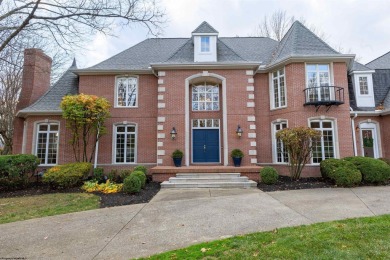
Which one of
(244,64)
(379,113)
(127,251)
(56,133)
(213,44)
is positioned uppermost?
(213,44)

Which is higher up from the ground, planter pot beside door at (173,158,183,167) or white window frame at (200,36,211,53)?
white window frame at (200,36,211,53)

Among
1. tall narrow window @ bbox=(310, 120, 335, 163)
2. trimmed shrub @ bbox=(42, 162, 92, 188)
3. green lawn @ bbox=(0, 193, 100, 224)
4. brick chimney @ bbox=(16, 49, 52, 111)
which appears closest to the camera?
green lawn @ bbox=(0, 193, 100, 224)

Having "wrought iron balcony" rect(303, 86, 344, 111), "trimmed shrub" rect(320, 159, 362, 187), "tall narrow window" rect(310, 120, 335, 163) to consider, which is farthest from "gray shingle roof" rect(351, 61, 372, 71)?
"trimmed shrub" rect(320, 159, 362, 187)

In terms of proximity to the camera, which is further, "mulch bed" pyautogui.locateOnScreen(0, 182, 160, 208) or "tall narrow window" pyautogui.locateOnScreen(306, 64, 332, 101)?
"tall narrow window" pyautogui.locateOnScreen(306, 64, 332, 101)

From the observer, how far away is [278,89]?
12086 mm

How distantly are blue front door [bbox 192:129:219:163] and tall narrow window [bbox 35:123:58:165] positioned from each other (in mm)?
7551

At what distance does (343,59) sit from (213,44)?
646 cm

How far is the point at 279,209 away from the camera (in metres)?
5.91

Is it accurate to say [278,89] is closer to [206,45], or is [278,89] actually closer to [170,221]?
[206,45]

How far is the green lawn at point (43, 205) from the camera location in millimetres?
6211

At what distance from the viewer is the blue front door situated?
11945 millimetres

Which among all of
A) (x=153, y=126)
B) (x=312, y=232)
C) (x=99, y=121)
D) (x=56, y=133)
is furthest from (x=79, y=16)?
(x=312, y=232)

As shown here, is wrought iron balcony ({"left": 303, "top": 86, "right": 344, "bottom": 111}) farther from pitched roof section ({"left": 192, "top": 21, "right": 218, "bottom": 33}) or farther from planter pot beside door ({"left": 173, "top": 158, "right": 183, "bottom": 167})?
planter pot beside door ({"left": 173, "top": 158, "right": 183, "bottom": 167})

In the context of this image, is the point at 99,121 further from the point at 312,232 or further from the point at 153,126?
the point at 312,232
